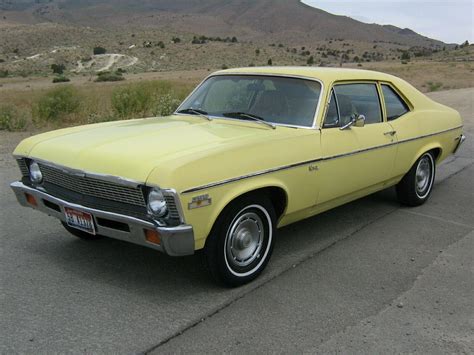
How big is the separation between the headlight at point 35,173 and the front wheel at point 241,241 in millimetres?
1527

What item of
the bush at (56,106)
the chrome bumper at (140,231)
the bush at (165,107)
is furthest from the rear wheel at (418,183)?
the bush at (56,106)

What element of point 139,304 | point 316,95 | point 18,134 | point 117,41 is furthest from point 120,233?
point 117,41

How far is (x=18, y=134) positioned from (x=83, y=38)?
256 feet

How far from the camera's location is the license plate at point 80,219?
11.8ft

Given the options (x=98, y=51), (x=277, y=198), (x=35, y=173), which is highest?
(x=35, y=173)

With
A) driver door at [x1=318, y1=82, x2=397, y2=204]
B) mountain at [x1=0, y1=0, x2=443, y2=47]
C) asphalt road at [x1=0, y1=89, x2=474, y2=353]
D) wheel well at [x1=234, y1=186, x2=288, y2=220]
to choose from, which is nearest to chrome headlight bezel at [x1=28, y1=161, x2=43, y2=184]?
asphalt road at [x1=0, y1=89, x2=474, y2=353]

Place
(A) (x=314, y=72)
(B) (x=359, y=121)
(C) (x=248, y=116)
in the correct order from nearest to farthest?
(C) (x=248, y=116), (B) (x=359, y=121), (A) (x=314, y=72)

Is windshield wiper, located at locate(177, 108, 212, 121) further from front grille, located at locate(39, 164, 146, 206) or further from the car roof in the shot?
front grille, located at locate(39, 164, 146, 206)

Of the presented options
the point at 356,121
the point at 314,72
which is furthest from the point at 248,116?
the point at 356,121

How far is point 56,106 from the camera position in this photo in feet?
43.4

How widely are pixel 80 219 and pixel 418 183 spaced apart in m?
4.03

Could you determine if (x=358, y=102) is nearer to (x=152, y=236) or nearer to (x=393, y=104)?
(x=393, y=104)

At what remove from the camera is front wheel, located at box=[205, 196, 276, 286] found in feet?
11.8

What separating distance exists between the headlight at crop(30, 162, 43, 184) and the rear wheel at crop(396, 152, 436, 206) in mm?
3819
